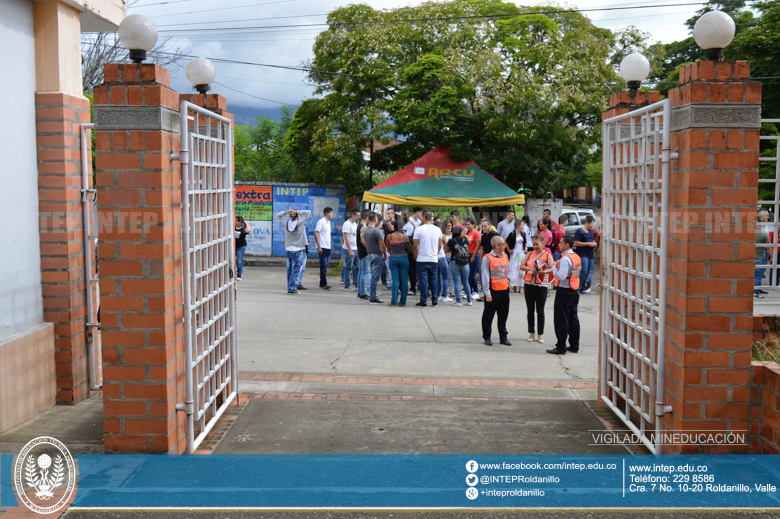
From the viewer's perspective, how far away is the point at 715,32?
15.2 feet

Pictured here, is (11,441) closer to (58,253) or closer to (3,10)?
(58,253)

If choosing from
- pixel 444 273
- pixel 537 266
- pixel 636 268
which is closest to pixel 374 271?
pixel 444 273

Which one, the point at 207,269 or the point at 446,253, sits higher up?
the point at 207,269

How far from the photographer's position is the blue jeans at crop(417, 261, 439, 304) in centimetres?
1305

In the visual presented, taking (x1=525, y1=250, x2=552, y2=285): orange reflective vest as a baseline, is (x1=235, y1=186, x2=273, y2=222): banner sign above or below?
above

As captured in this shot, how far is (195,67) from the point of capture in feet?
19.7

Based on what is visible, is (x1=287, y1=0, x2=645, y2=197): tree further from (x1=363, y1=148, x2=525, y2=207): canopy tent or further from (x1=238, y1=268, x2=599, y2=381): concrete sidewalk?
(x1=238, y1=268, x2=599, y2=381): concrete sidewalk

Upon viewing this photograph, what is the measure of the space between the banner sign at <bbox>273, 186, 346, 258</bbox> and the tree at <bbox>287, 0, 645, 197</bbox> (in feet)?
2.32

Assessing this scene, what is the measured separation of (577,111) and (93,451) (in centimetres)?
1638

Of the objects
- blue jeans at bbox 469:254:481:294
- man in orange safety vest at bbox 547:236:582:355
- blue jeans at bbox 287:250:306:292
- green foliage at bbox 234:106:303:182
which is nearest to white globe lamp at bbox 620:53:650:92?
man in orange safety vest at bbox 547:236:582:355

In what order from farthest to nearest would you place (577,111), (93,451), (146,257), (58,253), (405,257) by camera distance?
(577,111) → (405,257) → (58,253) → (93,451) → (146,257)

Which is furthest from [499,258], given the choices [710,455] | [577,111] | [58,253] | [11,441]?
[577,111]

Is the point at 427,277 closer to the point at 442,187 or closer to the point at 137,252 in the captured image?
the point at 442,187

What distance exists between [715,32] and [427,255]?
8632mm
